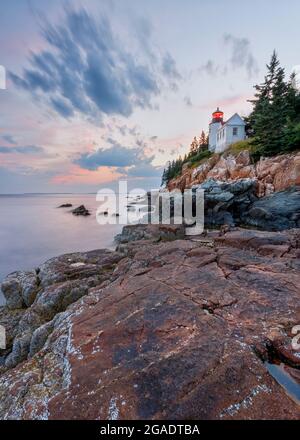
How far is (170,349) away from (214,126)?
60.6m

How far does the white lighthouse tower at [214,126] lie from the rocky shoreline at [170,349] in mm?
55400

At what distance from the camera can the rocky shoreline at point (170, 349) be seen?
2500 millimetres

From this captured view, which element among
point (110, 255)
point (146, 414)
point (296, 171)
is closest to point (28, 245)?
point (110, 255)

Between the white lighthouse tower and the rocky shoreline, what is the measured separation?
55.4 meters

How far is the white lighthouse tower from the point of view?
5559 centimetres

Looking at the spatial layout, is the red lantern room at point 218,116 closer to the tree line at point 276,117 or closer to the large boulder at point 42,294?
the tree line at point 276,117

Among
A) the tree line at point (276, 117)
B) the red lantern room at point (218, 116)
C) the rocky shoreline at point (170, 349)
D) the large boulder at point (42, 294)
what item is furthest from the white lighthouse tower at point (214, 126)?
the rocky shoreline at point (170, 349)

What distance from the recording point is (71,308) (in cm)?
503

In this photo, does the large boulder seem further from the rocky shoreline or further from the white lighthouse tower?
the white lighthouse tower

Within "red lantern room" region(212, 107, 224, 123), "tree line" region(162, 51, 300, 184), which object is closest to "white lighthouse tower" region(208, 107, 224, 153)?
"red lantern room" region(212, 107, 224, 123)

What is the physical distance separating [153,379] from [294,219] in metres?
20.5

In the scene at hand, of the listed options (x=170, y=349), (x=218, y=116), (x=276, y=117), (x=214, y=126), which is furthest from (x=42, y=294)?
(x=218, y=116)

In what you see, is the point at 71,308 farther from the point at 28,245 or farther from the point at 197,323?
the point at 28,245
